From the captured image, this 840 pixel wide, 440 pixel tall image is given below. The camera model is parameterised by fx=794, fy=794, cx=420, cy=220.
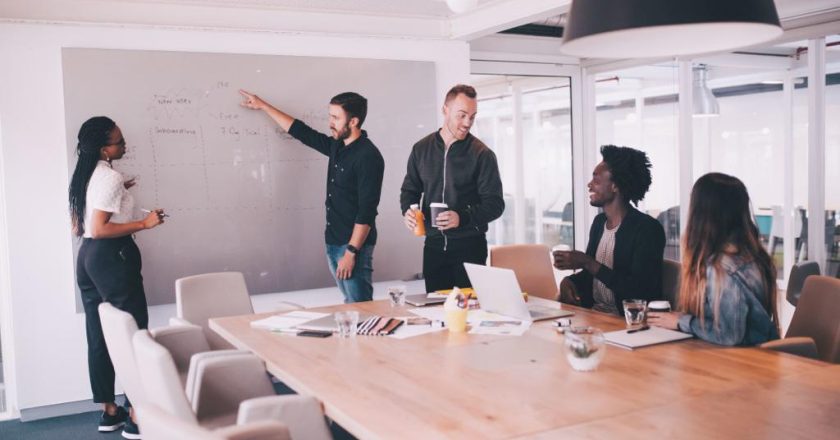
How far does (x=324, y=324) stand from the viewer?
328 centimetres

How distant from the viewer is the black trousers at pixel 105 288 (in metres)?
4.22

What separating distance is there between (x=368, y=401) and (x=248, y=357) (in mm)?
746

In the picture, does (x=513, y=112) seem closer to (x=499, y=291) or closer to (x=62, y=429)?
(x=499, y=291)

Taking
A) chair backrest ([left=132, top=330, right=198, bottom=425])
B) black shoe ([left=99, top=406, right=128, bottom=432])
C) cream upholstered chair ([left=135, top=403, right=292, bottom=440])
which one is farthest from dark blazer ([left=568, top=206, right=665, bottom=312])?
black shoe ([left=99, top=406, right=128, bottom=432])

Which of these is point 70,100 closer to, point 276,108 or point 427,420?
point 276,108

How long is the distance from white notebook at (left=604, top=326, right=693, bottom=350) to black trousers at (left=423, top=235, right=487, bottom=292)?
4.70 feet

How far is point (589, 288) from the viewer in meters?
3.91

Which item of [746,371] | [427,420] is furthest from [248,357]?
[746,371]

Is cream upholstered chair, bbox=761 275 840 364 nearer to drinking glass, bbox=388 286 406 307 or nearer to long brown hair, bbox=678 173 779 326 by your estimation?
long brown hair, bbox=678 173 779 326

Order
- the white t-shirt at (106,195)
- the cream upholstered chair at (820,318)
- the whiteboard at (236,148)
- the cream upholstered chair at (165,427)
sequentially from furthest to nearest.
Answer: the whiteboard at (236,148) → the white t-shirt at (106,195) → the cream upholstered chair at (820,318) → the cream upholstered chair at (165,427)

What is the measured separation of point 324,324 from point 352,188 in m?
1.43

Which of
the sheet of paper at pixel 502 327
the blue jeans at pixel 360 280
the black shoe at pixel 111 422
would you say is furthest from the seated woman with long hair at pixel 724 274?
the black shoe at pixel 111 422

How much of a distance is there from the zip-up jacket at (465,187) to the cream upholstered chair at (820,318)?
5.06 ft

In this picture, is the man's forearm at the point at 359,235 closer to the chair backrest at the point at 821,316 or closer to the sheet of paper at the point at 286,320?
the sheet of paper at the point at 286,320
